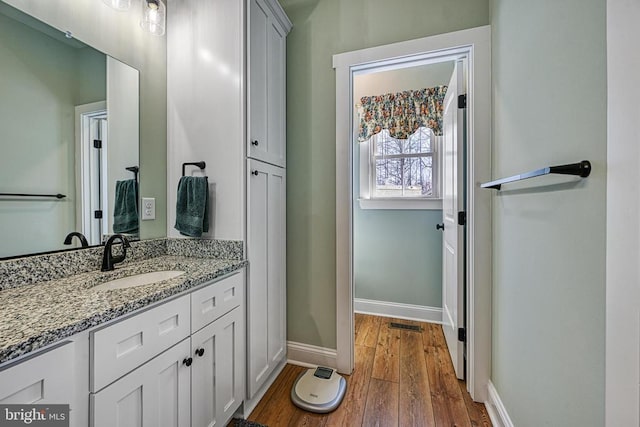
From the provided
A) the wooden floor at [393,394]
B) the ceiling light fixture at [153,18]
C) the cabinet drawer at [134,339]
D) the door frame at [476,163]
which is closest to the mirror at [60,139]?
the ceiling light fixture at [153,18]

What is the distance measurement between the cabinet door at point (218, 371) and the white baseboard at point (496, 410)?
132 centimetres

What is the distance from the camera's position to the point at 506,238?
1.32 meters

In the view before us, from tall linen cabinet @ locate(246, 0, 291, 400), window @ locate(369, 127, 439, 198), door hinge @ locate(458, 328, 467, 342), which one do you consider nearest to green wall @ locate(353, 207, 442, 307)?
window @ locate(369, 127, 439, 198)

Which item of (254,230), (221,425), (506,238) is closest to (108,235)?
(254,230)

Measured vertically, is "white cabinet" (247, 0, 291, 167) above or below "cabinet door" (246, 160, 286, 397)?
above

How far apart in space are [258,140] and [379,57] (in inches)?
38.5

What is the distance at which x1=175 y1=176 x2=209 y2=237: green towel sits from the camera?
144 cm

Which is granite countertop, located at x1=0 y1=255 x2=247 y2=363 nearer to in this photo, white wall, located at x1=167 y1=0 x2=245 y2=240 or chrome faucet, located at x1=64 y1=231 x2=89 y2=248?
chrome faucet, located at x1=64 y1=231 x2=89 y2=248

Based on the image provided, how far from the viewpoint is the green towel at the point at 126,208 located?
1379mm

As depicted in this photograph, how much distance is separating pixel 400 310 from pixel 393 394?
3.65 feet

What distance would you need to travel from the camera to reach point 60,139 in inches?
45.2

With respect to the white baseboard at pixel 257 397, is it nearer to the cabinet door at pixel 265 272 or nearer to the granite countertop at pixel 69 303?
the cabinet door at pixel 265 272

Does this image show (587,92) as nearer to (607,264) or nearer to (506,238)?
(607,264)

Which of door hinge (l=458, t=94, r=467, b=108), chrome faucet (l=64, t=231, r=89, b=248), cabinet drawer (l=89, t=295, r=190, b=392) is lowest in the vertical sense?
cabinet drawer (l=89, t=295, r=190, b=392)
